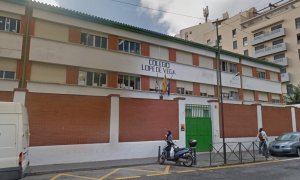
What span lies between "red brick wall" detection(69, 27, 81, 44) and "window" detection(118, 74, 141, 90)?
168 inches

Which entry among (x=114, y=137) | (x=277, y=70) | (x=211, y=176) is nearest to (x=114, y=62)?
(x=114, y=137)

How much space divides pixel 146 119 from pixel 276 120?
1283 centimetres

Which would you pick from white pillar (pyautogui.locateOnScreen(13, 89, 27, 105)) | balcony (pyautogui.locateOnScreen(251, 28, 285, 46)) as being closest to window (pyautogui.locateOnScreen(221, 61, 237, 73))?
balcony (pyautogui.locateOnScreen(251, 28, 285, 46))

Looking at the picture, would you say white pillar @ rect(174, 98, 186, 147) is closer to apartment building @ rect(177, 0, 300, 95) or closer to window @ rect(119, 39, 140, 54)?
window @ rect(119, 39, 140, 54)

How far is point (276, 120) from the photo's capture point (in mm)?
23188

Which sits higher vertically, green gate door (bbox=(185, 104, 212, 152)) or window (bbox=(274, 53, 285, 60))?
window (bbox=(274, 53, 285, 60))

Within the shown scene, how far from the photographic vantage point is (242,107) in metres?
20.9

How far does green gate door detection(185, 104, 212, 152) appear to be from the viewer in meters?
18.0

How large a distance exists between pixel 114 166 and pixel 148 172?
208cm

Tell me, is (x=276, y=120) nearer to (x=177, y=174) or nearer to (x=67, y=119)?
(x=177, y=174)

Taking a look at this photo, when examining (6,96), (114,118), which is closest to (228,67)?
(114,118)

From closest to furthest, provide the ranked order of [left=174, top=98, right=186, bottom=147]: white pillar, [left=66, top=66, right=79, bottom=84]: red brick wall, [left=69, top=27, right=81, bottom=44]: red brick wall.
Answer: [left=174, top=98, right=186, bottom=147]: white pillar → [left=66, top=66, right=79, bottom=84]: red brick wall → [left=69, top=27, right=81, bottom=44]: red brick wall

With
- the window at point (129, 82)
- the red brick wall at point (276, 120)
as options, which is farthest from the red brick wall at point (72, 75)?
the red brick wall at point (276, 120)

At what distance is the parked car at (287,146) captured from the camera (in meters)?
16.5
